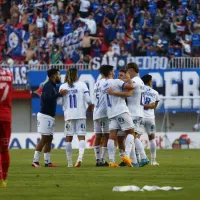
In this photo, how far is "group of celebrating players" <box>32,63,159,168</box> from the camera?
21.9m

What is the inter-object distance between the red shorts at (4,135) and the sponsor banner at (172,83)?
993 inches

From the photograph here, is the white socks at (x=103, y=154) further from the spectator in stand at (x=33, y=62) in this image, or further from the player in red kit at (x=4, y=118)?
the spectator in stand at (x=33, y=62)

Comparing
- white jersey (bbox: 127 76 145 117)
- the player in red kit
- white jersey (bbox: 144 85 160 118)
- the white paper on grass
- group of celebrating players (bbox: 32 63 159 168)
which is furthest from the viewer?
white jersey (bbox: 144 85 160 118)

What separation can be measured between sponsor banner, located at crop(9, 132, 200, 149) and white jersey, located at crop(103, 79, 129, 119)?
17.0m

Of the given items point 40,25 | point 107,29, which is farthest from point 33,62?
point 107,29

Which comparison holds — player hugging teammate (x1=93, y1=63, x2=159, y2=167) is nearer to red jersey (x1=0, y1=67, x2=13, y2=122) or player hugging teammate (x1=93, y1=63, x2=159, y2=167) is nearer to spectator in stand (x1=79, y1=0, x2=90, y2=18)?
red jersey (x1=0, y1=67, x2=13, y2=122)

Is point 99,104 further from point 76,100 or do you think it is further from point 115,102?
point 115,102

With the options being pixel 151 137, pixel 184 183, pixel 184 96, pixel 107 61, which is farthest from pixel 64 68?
pixel 184 183

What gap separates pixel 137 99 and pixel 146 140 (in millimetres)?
16948

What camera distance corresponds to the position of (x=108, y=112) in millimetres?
22219

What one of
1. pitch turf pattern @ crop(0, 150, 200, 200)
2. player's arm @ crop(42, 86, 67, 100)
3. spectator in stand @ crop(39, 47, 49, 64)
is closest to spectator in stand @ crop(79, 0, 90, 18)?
spectator in stand @ crop(39, 47, 49, 64)

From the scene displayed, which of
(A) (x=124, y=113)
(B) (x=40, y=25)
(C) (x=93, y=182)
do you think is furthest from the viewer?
(B) (x=40, y=25)

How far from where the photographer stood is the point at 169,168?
21.7m

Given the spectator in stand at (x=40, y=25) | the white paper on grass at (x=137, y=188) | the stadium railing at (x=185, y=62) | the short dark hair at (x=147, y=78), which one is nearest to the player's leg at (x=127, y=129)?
the short dark hair at (x=147, y=78)
